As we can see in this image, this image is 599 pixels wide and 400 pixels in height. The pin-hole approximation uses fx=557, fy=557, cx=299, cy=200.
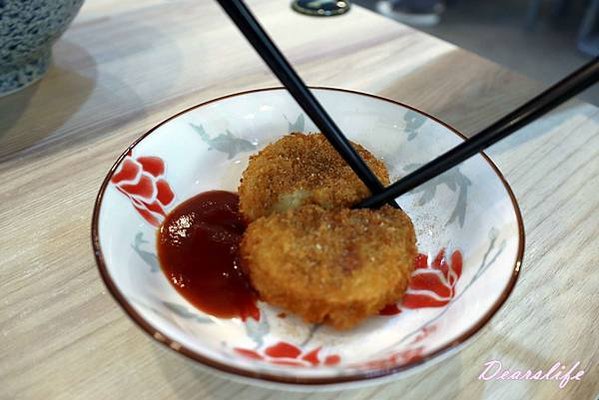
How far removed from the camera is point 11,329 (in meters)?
0.68

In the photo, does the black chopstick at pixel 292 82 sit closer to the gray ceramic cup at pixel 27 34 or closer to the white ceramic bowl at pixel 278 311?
the white ceramic bowl at pixel 278 311

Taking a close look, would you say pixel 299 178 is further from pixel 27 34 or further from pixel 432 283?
pixel 27 34

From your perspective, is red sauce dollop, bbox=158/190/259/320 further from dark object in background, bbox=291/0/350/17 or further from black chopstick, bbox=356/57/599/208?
dark object in background, bbox=291/0/350/17

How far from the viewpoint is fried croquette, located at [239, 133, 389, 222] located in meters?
0.77

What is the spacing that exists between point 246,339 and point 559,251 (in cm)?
49

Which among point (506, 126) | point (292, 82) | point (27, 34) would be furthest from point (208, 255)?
point (27, 34)

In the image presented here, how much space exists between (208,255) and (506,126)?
400 mm

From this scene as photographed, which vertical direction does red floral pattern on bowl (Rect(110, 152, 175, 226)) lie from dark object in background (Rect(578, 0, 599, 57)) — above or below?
above

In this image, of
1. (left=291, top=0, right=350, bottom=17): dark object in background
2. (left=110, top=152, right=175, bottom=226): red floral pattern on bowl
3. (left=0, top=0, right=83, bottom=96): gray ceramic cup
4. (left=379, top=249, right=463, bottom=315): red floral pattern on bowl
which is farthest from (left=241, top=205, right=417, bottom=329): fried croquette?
(left=291, top=0, right=350, bottom=17): dark object in background

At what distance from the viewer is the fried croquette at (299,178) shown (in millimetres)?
770

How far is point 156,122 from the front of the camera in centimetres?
106

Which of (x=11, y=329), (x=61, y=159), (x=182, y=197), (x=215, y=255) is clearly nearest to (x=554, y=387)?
(x=215, y=255)

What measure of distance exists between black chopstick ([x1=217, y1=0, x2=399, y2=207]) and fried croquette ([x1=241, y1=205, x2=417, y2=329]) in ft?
0.20

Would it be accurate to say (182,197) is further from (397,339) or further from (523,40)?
(523,40)
